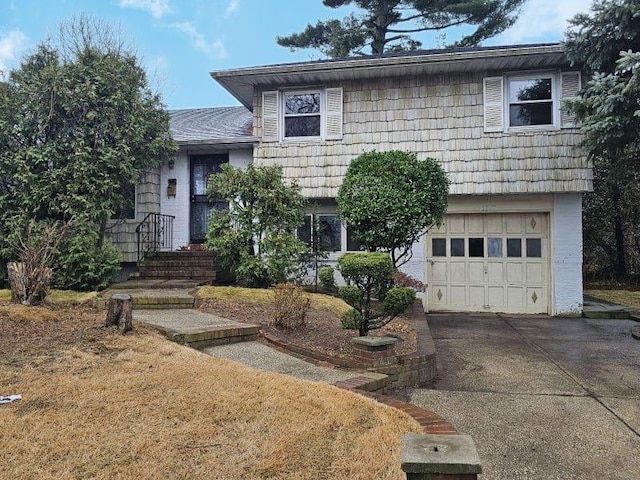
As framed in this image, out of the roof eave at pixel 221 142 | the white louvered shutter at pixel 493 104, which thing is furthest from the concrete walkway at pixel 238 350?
the white louvered shutter at pixel 493 104

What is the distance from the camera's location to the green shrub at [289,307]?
20.7 feet

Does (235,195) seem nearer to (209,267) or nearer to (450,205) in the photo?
(209,267)

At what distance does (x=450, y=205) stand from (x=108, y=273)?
7.21m

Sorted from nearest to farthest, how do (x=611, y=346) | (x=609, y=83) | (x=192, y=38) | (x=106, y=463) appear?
(x=106, y=463)
(x=611, y=346)
(x=609, y=83)
(x=192, y=38)

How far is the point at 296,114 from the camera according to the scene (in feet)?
35.3

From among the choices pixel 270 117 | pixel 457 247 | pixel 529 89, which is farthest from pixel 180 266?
pixel 529 89

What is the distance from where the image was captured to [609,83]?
25.1 feet

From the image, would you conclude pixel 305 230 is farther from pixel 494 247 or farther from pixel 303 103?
pixel 494 247

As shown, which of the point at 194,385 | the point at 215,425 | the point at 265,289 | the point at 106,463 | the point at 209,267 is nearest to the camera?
the point at 106,463

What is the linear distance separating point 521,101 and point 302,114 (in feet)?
15.2

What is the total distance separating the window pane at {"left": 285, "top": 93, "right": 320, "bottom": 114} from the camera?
10759 millimetres

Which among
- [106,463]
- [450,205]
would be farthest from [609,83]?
[106,463]

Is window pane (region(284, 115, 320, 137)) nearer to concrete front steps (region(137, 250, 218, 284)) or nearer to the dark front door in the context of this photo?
the dark front door

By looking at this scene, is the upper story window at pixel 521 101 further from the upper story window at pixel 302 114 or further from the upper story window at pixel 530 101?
the upper story window at pixel 302 114
